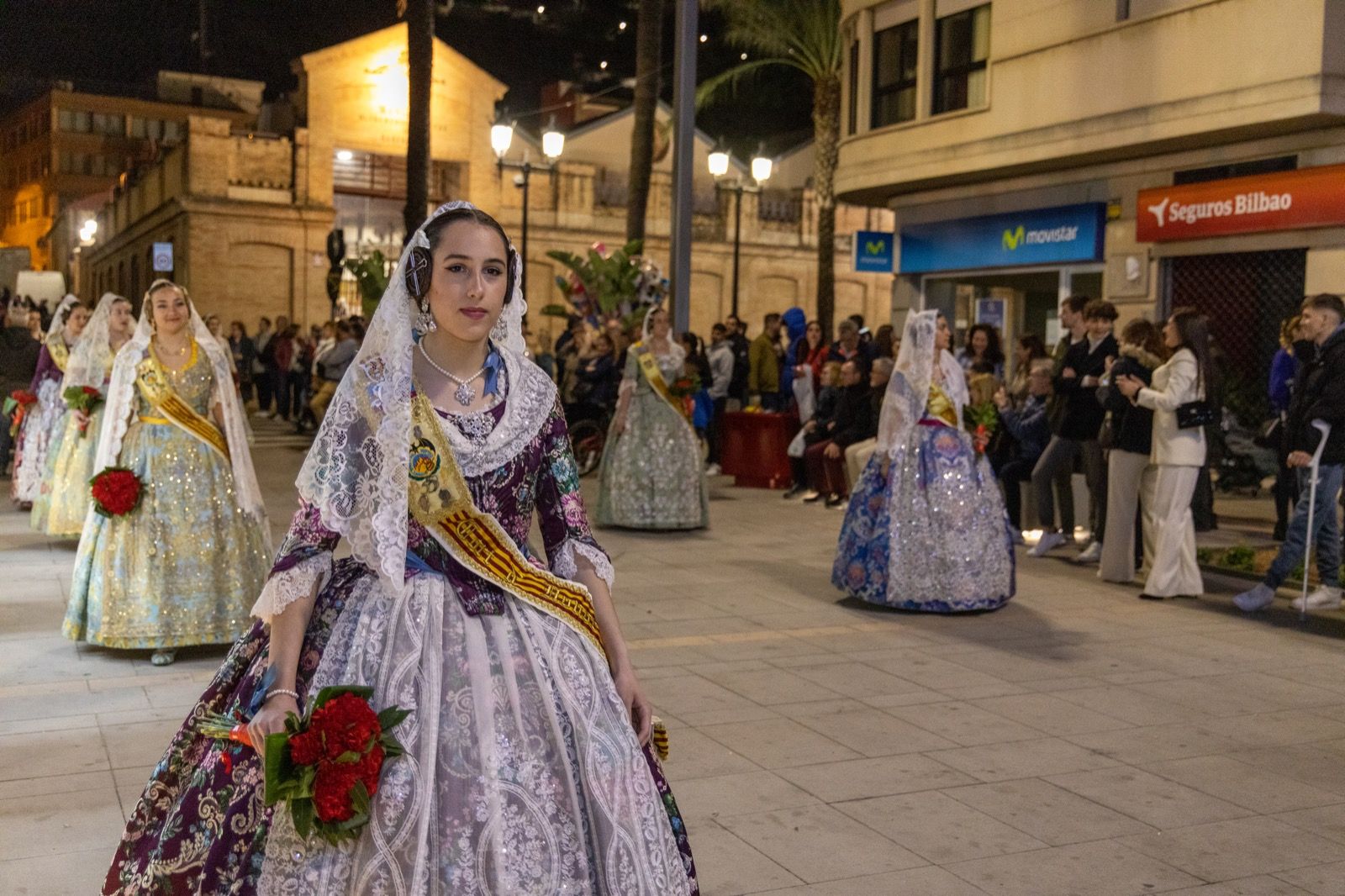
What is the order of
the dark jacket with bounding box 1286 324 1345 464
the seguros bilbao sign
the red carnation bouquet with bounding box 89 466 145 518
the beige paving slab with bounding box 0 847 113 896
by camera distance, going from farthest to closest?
the seguros bilbao sign, the dark jacket with bounding box 1286 324 1345 464, the red carnation bouquet with bounding box 89 466 145 518, the beige paving slab with bounding box 0 847 113 896

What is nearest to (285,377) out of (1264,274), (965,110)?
(965,110)

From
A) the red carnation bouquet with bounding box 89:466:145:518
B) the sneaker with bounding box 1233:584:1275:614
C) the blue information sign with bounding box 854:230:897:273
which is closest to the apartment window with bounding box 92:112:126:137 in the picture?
the blue information sign with bounding box 854:230:897:273

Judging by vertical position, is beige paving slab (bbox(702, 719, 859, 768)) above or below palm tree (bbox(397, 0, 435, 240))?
below

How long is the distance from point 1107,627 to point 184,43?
5373cm

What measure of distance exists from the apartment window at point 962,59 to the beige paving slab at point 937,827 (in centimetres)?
1438

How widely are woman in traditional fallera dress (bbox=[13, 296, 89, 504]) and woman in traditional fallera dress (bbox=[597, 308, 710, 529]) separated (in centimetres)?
484

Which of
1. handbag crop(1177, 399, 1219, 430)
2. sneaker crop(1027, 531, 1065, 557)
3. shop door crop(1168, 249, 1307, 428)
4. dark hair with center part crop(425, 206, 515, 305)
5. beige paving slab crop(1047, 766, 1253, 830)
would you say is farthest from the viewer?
shop door crop(1168, 249, 1307, 428)

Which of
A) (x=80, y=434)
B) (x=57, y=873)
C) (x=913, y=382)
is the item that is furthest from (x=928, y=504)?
(x=80, y=434)

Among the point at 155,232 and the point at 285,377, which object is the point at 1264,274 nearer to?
the point at 285,377

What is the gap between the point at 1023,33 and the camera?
17266mm

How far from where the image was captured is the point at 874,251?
21.2 meters

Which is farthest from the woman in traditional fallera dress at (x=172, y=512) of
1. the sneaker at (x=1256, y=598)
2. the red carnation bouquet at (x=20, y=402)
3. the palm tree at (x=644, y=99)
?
the palm tree at (x=644, y=99)

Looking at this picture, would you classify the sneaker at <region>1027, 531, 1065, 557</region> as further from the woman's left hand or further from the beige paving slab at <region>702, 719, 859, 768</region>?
the woman's left hand

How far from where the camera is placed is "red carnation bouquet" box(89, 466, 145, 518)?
22.5 feet
